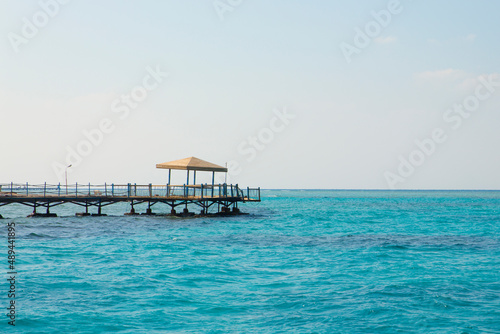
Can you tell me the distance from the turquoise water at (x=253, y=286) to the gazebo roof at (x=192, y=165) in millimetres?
14373

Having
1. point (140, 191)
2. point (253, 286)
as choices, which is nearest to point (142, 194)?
point (140, 191)

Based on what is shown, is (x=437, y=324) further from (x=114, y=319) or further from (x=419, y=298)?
(x=114, y=319)

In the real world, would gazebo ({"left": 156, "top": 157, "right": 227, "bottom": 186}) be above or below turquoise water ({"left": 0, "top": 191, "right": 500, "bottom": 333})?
above

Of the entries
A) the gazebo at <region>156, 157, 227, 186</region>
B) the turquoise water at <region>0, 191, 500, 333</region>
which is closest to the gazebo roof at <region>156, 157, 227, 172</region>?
the gazebo at <region>156, 157, 227, 186</region>

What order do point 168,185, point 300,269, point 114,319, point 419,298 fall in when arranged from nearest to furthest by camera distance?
1. point 114,319
2. point 419,298
3. point 300,269
4. point 168,185

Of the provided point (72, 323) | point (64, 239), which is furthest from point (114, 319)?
point (64, 239)

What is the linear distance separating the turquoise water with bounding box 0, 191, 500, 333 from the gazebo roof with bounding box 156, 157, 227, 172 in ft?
47.2

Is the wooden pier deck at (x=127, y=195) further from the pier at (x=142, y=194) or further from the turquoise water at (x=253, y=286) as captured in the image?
the turquoise water at (x=253, y=286)

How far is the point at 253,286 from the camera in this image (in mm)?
15242

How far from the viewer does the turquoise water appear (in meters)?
11.4

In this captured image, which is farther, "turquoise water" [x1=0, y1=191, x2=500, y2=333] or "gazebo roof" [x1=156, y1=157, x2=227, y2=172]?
"gazebo roof" [x1=156, y1=157, x2=227, y2=172]

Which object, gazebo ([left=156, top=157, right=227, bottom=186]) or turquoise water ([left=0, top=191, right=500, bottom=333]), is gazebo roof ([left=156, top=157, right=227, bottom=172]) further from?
turquoise water ([left=0, top=191, right=500, bottom=333])

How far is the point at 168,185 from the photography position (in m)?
43.0

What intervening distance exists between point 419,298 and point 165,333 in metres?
7.34
